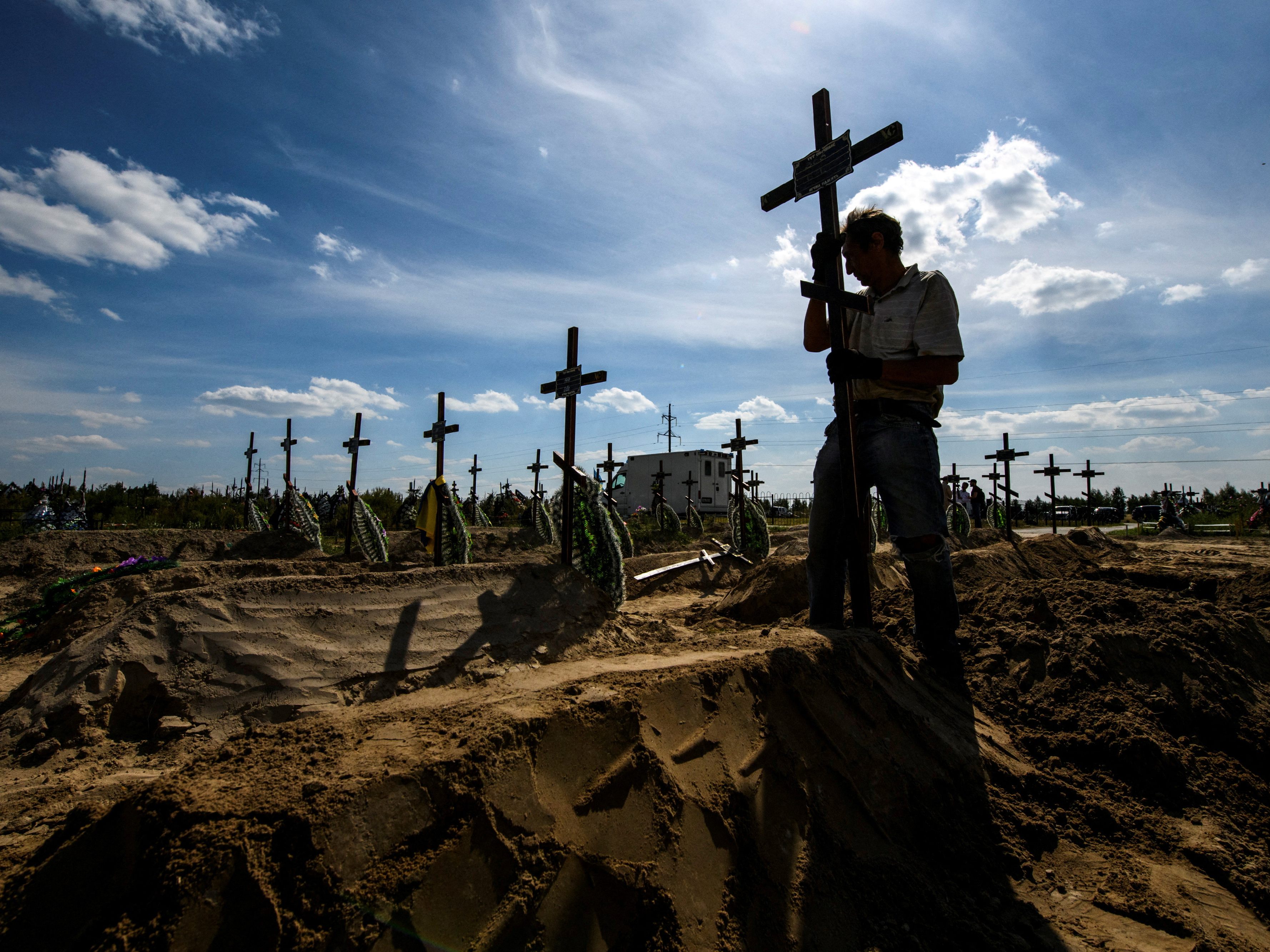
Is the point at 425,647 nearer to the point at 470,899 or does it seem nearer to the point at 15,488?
the point at 470,899

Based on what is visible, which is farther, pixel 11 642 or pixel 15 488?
pixel 15 488

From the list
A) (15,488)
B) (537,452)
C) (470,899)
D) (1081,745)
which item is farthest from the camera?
(537,452)

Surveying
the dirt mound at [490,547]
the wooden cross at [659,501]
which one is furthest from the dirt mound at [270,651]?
the wooden cross at [659,501]

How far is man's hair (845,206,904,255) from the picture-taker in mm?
3348

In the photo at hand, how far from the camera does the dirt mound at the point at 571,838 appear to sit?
1449 mm

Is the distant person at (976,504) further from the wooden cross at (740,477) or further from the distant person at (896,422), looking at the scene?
the distant person at (896,422)

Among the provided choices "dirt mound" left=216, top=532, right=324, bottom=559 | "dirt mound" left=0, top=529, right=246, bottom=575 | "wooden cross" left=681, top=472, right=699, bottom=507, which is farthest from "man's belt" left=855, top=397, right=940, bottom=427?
"wooden cross" left=681, top=472, right=699, bottom=507

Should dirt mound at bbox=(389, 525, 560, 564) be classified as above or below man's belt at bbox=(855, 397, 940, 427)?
below

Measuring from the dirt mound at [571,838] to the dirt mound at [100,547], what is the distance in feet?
35.4

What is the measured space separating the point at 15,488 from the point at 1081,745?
2328cm

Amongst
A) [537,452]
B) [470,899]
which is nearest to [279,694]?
[470,899]

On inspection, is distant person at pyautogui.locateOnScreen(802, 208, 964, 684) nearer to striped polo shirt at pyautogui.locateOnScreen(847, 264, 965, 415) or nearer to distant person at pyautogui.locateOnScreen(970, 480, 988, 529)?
striped polo shirt at pyautogui.locateOnScreen(847, 264, 965, 415)

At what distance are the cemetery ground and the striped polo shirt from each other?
1318 millimetres

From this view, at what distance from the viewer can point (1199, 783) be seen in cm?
271
